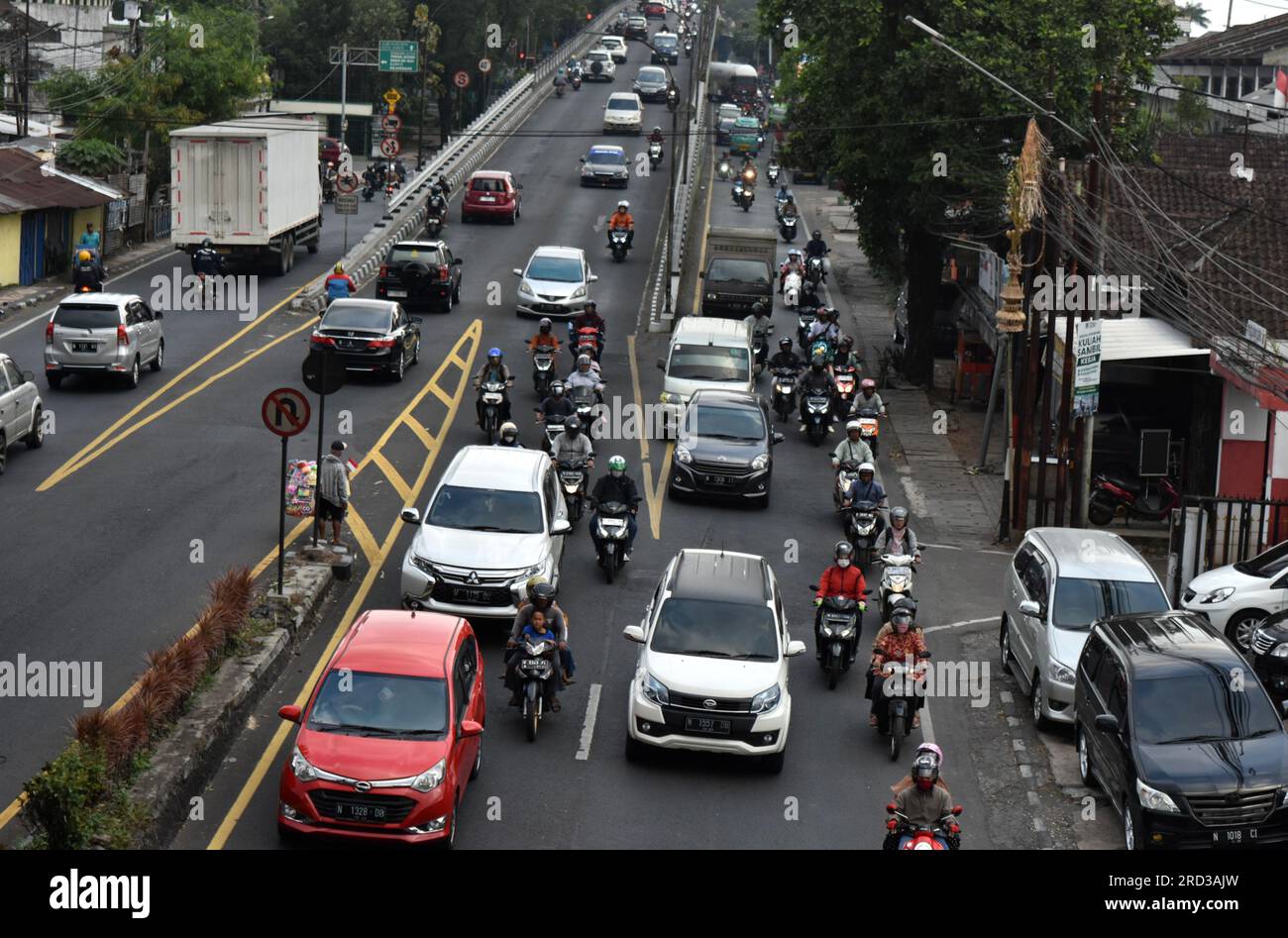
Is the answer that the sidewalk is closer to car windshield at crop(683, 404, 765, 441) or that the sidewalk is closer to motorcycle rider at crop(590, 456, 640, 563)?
car windshield at crop(683, 404, 765, 441)

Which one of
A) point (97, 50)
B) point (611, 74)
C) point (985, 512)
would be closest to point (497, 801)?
point (985, 512)

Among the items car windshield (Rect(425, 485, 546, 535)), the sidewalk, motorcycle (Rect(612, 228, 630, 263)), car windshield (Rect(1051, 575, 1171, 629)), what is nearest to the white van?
the sidewalk

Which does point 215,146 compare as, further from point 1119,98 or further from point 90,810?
point 90,810

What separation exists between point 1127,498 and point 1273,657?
8857mm

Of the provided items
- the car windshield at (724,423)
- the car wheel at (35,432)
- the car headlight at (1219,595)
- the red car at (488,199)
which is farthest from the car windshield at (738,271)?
the car headlight at (1219,595)

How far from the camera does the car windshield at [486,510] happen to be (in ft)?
67.8

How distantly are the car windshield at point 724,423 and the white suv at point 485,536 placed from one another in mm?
6050

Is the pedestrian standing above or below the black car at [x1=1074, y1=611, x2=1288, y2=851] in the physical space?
above

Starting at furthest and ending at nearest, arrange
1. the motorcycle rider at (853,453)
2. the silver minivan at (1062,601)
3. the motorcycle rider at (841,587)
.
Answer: the motorcycle rider at (853,453)
the motorcycle rider at (841,587)
the silver minivan at (1062,601)

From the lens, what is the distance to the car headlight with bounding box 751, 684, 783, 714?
655 inches

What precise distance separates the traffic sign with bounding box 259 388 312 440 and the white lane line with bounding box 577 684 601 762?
15.3 feet

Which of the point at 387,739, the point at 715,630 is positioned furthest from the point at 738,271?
the point at 387,739

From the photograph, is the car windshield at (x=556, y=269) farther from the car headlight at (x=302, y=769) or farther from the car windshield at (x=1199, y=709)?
the car headlight at (x=302, y=769)

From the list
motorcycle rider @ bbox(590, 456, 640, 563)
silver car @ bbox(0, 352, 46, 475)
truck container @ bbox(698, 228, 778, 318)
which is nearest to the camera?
motorcycle rider @ bbox(590, 456, 640, 563)
